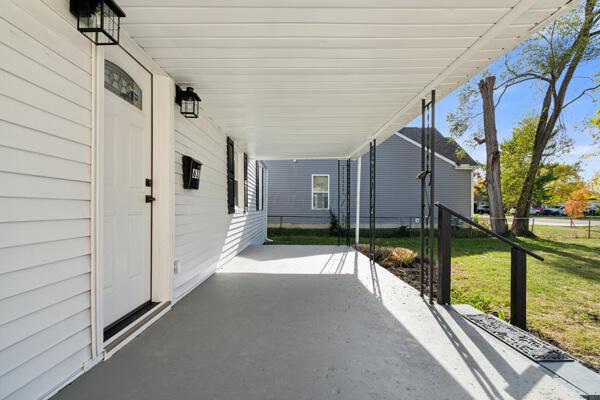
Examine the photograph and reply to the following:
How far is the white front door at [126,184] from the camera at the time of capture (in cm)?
221

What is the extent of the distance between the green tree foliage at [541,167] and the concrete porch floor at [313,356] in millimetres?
13710

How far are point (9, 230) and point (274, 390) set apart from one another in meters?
1.47

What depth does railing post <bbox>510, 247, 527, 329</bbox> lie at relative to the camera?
2.54m

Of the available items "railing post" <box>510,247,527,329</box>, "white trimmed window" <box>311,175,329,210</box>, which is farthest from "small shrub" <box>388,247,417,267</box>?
"white trimmed window" <box>311,175,329,210</box>

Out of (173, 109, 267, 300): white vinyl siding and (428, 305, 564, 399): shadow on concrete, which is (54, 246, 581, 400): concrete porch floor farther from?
(173, 109, 267, 300): white vinyl siding

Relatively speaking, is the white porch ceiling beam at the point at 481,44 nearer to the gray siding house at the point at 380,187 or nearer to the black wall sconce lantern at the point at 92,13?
the black wall sconce lantern at the point at 92,13

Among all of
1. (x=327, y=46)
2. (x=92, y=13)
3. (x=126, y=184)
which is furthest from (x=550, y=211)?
(x=92, y=13)

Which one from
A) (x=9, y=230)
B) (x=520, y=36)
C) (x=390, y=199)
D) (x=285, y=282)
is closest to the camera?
(x=9, y=230)

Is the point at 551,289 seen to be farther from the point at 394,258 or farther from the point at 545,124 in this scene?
the point at 545,124

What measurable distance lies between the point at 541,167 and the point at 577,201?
9.99 ft

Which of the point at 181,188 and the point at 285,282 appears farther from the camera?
the point at 285,282

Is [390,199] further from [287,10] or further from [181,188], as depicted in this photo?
[287,10]

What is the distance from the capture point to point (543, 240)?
400 inches

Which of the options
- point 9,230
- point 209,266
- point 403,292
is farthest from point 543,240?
point 9,230
